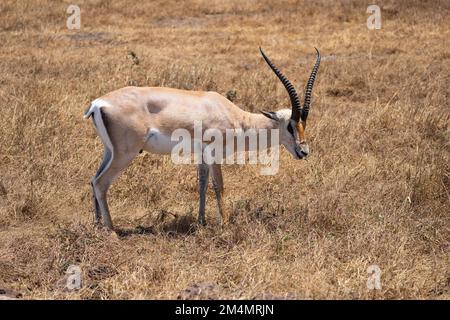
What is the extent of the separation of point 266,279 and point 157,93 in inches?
90.8

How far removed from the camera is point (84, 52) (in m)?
14.5

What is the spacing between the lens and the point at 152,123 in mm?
6465

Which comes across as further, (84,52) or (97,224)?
(84,52)

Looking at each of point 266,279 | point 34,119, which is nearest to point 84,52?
point 34,119

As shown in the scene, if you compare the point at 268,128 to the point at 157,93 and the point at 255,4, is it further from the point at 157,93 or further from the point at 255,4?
the point at 255,4

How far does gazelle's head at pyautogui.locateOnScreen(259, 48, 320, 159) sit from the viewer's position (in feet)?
22.5

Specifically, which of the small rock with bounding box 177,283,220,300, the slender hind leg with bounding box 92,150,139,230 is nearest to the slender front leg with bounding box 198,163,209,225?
the slender hind leg with bounding box 92,150,139,230

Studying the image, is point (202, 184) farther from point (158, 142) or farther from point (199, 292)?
point (199, 292)

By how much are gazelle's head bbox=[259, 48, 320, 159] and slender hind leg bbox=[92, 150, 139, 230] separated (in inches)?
57.9

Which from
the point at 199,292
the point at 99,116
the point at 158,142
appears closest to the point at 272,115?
the point at 158,142

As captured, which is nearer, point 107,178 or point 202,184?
point 107,178

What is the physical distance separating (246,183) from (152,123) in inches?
76.2

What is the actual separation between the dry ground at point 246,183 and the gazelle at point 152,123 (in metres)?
0.45

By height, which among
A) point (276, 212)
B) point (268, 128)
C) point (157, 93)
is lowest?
point (276, 212)
